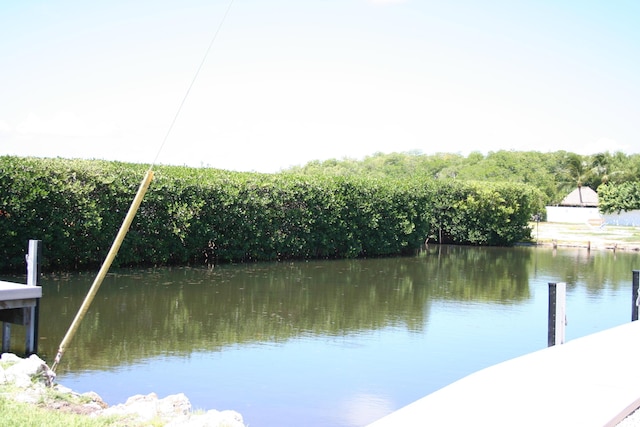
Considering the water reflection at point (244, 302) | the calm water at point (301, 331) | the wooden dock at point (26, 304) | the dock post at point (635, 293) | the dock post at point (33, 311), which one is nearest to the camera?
the calm water at point (301, 331)

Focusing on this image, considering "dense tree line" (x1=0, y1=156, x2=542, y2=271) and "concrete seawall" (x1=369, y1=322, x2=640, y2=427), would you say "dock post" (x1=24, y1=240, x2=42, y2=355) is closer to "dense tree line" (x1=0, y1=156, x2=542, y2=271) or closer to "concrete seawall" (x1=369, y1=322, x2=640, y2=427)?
"concrete seawall" (x1=369, y1=322, x2=640, y2=427)

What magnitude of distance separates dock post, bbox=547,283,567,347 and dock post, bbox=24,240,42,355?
23.4 feet

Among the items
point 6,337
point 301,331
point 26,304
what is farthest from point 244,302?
point 26,304

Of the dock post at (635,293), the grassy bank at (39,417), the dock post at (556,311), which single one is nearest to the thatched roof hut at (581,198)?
the dock post at (635,293)

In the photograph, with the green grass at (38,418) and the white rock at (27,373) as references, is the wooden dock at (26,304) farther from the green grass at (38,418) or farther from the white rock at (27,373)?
the green grass at (38,418)

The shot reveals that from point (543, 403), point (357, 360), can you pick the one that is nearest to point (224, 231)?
point (357, 360)

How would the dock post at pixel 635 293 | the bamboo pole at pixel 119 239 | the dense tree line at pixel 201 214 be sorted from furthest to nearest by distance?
the dense tree line at pixel 201 214, the dock post at pixel 635 293, the bamboo pole at pixel 119 239

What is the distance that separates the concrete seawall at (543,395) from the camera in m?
6.12

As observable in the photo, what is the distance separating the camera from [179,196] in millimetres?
22062

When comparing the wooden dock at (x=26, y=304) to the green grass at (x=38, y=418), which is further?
the wooden dock at (x=26, y=304)

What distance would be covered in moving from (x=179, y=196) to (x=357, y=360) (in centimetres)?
1249

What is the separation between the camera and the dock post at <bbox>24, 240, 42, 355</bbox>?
33.5 feet

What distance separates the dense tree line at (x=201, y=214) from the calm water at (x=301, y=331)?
1.14m

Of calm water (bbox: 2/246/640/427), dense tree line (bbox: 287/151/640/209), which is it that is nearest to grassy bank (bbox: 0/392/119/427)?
calm water (bbox: 2/246/640/427)
